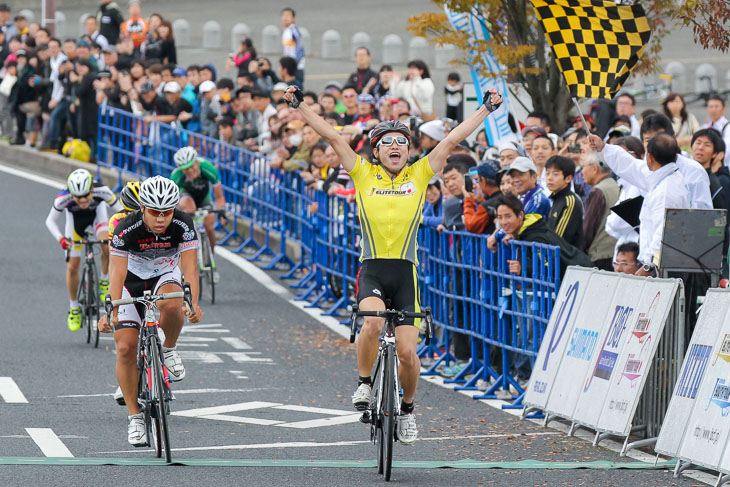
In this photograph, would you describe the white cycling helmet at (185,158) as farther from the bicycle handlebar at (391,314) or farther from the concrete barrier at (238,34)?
the concrete barrier at (238,34)

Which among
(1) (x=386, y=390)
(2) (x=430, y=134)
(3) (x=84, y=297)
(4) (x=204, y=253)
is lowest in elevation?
(3) (x=84, y=297)

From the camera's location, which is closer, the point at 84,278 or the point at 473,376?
the point at 473,376

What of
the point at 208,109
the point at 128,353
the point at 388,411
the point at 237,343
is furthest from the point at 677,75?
the point at 388,411

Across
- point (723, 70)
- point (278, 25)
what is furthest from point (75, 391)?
point (278, 25)

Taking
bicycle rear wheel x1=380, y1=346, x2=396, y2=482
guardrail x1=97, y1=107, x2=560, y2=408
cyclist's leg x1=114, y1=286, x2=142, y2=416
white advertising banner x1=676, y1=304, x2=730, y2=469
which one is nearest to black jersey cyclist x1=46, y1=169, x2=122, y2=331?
guardrail x1=97, y1=107, x2=560, y2=408

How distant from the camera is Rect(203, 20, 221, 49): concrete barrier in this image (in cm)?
4288

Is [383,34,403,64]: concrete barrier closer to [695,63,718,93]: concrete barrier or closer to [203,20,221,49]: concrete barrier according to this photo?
[203,20,221,49]: concrete barrier

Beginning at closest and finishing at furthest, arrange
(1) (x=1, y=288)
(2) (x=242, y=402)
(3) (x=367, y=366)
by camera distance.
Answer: (3) (x=367, y=366) → (2) (x=242, y=402) → (1) (x=1, y=288)

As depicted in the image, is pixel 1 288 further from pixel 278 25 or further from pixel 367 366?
pixel 278 25

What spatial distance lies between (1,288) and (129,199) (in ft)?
25.0

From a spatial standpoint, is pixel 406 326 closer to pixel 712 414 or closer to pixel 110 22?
pixel 712 414

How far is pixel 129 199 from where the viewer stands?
1148 centimetres

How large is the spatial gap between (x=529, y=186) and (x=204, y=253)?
19.0 feet

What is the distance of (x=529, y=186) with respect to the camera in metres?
13.5
